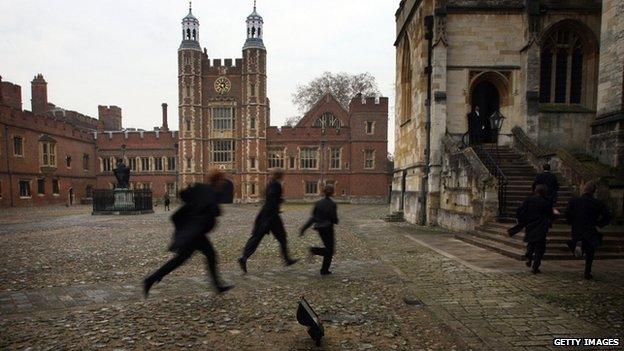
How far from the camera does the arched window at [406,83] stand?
18.8 m

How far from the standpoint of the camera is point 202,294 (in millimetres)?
5379

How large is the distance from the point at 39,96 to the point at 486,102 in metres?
51.8

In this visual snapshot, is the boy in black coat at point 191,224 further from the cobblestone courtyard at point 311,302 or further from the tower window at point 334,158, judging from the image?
the tower window at point 334,158

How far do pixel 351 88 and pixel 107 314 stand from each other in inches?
1802

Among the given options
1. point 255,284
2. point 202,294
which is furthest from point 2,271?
point 255,284

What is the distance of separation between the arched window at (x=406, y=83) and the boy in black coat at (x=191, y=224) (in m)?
15.5

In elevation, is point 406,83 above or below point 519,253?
above

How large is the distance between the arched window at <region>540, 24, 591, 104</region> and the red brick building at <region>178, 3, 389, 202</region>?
24.8 metres

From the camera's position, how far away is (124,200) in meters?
22.6

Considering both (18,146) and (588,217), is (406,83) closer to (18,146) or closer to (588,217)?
(588,217)

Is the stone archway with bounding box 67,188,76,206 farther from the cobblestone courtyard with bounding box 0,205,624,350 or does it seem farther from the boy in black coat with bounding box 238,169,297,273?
the boy in black coat with bounding box 238,169,297,273

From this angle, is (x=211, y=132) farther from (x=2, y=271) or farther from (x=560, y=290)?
(x=560, y=290)

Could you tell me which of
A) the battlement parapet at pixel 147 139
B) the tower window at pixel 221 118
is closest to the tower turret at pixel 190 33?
the tower window at pixel 221 118

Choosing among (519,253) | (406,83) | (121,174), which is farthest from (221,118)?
(519,253)
